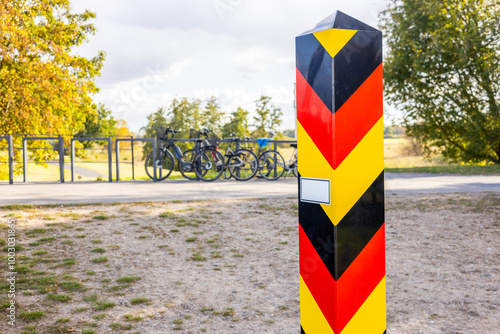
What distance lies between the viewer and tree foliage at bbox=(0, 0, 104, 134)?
1834cm

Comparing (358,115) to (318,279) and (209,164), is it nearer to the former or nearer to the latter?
(318,279)

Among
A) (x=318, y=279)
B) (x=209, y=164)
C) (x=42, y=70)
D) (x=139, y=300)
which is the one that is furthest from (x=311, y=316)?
(x=42, y=70)

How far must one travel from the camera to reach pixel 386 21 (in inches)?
883

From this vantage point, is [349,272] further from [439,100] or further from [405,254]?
[439,100]

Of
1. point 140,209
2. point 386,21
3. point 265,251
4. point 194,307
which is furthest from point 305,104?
point 386,21

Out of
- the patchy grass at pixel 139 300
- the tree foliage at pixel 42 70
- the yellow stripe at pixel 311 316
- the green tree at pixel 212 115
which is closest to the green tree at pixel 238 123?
the green tree at pixel 212 115

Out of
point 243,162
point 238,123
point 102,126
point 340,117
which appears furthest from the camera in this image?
point 102,126

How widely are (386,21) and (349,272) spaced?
23278mm

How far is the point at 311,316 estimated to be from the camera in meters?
1.47

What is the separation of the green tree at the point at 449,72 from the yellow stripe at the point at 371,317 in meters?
19.6

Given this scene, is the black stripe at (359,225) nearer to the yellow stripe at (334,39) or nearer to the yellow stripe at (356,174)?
the yellow stripe at (356,174)

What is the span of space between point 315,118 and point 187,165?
11193mm

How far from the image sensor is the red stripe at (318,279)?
1.40 meters

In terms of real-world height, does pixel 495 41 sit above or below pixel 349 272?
above
